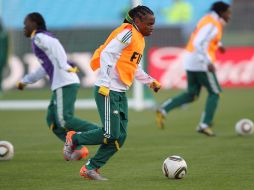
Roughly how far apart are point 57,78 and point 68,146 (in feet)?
6.46

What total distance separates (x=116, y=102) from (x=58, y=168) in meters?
1.66

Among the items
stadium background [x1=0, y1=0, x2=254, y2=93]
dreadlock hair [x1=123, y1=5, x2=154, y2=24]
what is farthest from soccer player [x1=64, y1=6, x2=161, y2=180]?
stadium background [x1=0, y1=0, x2=254, y2=93]

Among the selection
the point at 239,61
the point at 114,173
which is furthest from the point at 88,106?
the point at 114,173

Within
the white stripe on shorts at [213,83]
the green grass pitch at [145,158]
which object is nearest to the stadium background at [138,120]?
the green grass pitch at [145,158]

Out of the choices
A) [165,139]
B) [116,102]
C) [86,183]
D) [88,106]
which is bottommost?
[88,106]

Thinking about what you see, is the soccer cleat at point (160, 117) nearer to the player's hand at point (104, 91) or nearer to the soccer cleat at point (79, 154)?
the soccer cleat at point (79, 154)

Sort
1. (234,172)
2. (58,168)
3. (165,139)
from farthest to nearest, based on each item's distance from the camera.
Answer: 1. (165,139)
2. (58,168)
3. (234,172)

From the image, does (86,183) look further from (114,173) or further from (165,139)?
(165,139)

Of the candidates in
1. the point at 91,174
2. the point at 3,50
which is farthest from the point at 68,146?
the point at 3,50

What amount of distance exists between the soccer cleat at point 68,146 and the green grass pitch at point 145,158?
0.41 ft

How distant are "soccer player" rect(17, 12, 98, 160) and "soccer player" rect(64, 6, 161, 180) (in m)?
2.18

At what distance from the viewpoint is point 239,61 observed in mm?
26844

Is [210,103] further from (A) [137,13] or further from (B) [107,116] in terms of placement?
(B) [107,116]

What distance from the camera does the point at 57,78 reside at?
40.1 feet
